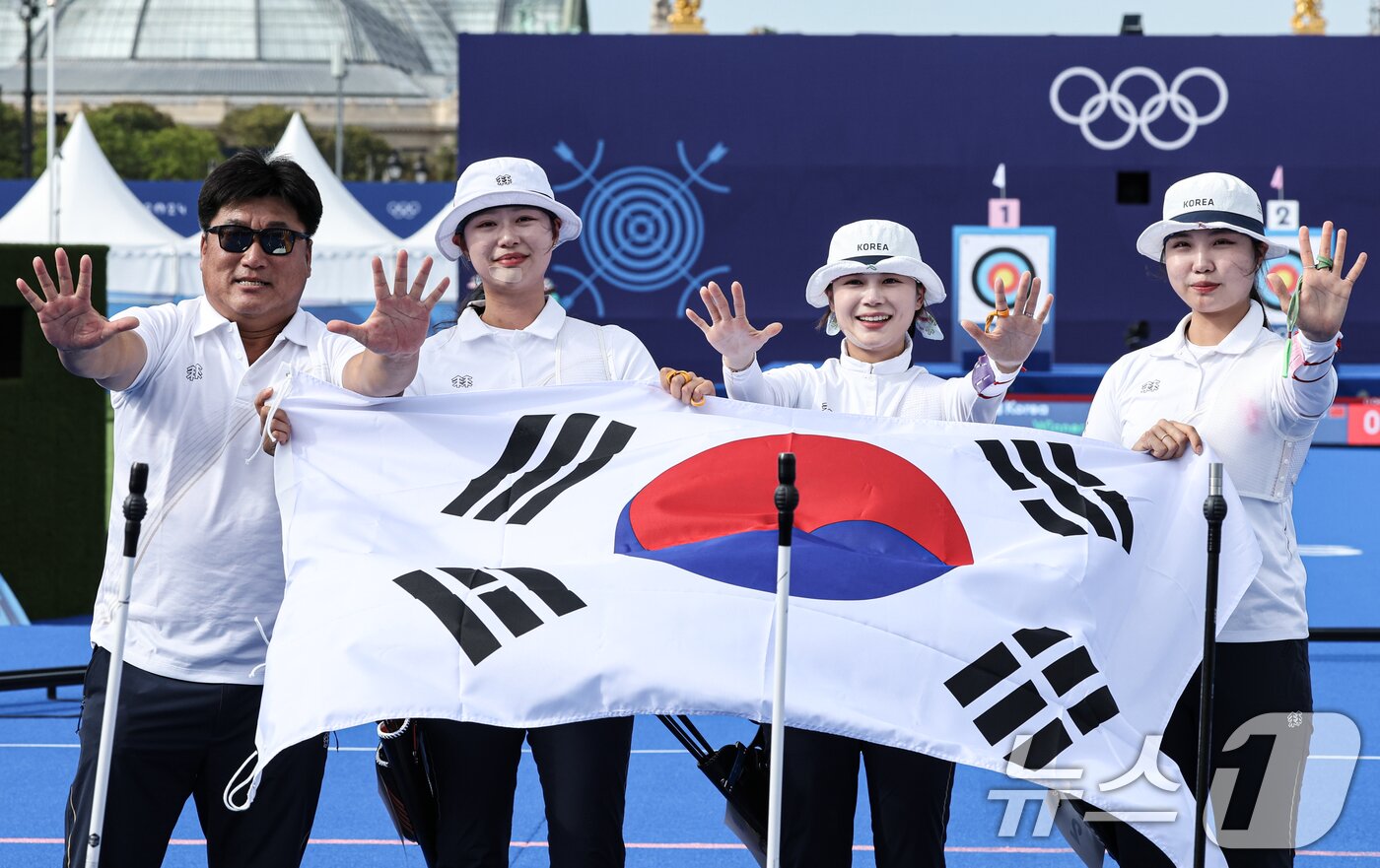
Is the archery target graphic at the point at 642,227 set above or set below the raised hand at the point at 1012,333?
above

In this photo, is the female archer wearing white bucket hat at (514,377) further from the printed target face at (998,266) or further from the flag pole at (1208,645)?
the printed target face at (998,266)

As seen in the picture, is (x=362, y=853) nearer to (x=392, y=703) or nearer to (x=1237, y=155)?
(x=392, y=703)

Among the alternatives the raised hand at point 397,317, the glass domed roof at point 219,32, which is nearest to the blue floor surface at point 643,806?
the raised hand at point 397,317

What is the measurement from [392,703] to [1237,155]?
18.5 metres

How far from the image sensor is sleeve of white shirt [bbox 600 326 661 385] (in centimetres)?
399

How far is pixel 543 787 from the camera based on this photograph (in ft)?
11.4

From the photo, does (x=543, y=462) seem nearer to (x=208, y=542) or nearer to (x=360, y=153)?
(x=208, y=542)

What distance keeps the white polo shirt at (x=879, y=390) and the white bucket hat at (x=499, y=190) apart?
629 mm

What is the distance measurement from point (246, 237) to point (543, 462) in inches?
33.9

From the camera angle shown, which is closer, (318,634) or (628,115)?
(318,634)

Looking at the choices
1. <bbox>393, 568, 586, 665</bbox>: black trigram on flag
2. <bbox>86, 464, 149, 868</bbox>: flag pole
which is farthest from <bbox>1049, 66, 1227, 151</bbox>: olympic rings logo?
<bbox>86, 464, 149, 868</bbox>: flag pole

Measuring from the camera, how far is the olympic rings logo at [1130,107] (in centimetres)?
1961

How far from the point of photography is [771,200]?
19.7 m

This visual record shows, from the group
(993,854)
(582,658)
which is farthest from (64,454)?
(582,658)
